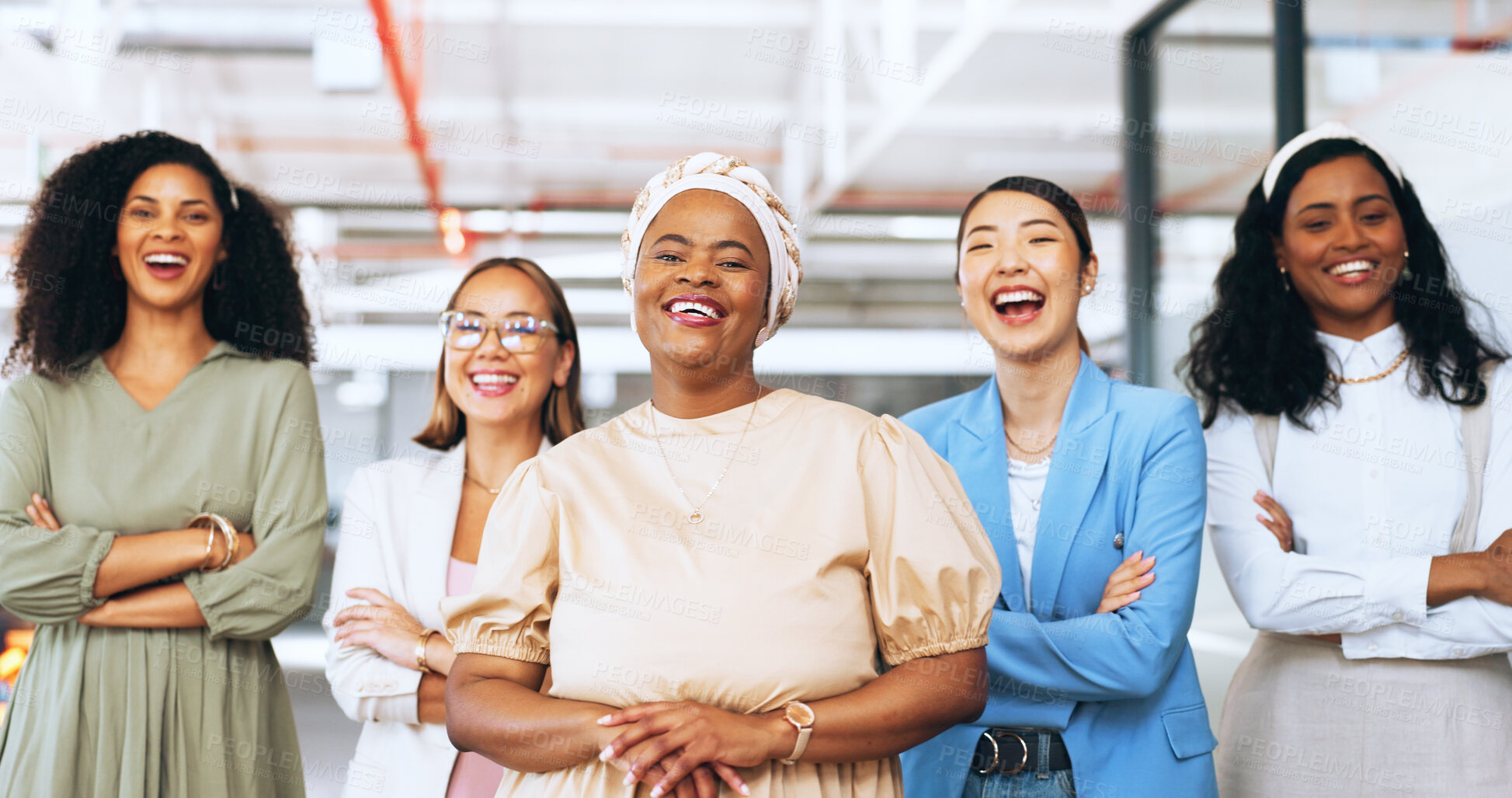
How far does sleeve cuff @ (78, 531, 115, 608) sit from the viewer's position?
212 centimetres

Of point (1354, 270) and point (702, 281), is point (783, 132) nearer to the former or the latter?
point (1354, 270)

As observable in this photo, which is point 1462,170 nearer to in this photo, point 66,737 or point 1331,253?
point 1331,253

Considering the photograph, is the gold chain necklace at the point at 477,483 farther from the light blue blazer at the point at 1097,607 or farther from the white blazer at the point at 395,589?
the light blue blazer at the point at 1097,607

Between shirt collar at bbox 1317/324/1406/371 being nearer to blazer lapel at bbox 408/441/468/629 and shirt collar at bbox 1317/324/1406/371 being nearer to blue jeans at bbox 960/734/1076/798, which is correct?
blue jeans at bbox 960/734/1076/798

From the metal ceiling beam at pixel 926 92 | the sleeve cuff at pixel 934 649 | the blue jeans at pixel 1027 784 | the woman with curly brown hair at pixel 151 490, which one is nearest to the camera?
the sleeve cuff at pixel 934 649

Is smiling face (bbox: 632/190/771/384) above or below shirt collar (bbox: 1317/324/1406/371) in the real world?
below

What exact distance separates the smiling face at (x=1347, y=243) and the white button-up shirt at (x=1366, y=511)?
6 cm

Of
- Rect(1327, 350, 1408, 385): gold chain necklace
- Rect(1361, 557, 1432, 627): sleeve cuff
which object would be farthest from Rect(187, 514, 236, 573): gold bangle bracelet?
Rect(1327, 350, 1408, 385): gold chain necklace

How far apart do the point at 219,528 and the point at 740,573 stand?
1280 millimetres

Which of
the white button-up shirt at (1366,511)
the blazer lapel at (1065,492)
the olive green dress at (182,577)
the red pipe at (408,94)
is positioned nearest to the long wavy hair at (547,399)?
the olive green dress at (182,577)

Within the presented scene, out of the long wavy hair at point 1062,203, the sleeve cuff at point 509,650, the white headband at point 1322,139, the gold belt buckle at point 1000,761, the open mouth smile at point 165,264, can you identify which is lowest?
the gold belt buckle at point 1000,761

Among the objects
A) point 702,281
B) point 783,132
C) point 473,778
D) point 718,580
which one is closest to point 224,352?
point 473,778

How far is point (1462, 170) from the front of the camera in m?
3.24

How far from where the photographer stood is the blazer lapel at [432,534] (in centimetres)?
225
